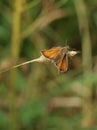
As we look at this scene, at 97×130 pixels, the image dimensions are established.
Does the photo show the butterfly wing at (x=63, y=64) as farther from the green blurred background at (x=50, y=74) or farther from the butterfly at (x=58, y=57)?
the green blurred background at (x=50, y=74)

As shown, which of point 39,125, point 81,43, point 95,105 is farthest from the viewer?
point 81,43

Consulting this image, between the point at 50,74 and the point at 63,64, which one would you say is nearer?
the point at 63,64

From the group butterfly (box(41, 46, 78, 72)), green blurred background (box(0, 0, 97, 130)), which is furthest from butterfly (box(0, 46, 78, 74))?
green blurred background (box(0, 0, 97, 130))

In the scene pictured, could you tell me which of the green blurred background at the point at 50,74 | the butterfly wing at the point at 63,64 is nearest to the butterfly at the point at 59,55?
the butterfly wing at the point at 63,64

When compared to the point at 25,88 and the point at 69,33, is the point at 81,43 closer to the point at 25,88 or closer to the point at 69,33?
the point at 69,33

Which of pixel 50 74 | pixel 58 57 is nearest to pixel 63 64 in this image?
pixel 58 57

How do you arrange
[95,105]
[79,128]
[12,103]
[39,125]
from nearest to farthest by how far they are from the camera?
[12,103]
[79,128]
[39,125]
[95,105]

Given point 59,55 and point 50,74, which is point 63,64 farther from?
point 50,74

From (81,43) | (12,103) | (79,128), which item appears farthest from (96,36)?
(12,103)
